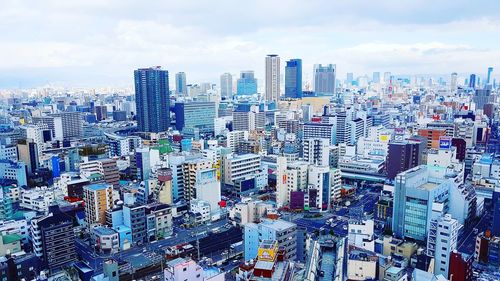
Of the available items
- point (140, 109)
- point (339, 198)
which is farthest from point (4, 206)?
point (140, 109)

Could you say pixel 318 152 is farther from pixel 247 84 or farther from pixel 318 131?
pixel 247 84

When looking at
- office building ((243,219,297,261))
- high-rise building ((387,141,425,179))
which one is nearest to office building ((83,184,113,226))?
office building ((243,219,297,261))

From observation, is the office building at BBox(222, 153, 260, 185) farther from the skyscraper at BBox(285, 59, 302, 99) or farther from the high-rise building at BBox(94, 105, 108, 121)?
the skyscraper at BBox(285, 59, 302, 99)

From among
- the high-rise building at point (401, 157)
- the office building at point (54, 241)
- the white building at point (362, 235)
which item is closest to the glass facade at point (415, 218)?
the white building at point (362, 235)

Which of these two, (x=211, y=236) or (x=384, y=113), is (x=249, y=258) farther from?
(x=384, y=113)

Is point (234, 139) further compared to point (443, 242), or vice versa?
point (234, 139)

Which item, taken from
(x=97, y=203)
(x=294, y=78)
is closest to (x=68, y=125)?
(x=97, y=203)
